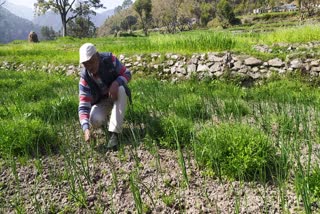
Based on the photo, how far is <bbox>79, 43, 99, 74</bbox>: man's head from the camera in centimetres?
343

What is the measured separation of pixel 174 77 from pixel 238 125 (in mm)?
4699

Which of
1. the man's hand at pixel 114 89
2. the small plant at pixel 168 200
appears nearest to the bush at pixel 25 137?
the man's hand at pixel 114 89

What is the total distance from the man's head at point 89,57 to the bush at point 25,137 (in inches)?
41.6

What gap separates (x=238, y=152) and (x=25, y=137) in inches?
103

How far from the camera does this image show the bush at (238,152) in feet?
9.07

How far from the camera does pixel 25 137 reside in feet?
11.9

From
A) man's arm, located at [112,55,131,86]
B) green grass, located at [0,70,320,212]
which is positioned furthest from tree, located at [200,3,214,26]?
man's arm, located at [112,55,131,86]

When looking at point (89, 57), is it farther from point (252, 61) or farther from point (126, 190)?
point (252, 61)

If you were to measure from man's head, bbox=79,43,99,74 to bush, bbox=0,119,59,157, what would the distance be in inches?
41.6

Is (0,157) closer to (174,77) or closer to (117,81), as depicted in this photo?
(117,81)

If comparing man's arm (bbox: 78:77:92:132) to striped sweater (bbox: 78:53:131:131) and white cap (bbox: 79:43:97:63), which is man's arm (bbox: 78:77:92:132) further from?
white cap (bbox: 79:43:97:63)

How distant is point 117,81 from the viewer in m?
3.87

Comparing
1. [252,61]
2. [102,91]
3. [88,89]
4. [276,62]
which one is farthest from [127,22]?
[88,89]

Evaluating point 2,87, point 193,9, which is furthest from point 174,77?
point 193,9
